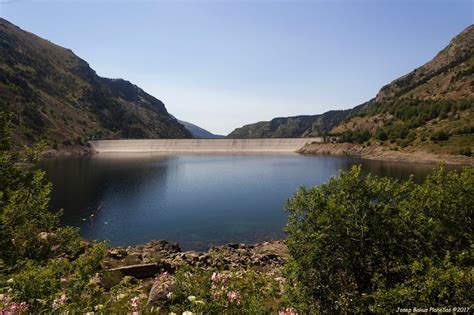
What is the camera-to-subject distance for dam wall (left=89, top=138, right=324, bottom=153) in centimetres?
18088

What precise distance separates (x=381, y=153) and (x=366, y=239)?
133 metres

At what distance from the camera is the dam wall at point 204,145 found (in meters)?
181

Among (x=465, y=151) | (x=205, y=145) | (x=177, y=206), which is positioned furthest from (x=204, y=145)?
(x=177, y=206)

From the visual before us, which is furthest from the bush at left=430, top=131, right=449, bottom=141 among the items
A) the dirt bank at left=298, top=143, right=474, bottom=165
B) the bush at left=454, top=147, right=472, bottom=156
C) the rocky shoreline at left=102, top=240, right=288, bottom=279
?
the rocky shoreline at left=102, top=240, right=288, bottom=279

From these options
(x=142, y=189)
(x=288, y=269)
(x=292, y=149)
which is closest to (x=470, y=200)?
(x=288, y=269)

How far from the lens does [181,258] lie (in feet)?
88.8

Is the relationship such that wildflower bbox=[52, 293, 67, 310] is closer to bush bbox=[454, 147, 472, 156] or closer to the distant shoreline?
the distant shoreline

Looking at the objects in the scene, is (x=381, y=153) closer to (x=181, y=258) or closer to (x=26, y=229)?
(x=181, y=258)

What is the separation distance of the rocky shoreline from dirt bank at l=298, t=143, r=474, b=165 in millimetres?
83706

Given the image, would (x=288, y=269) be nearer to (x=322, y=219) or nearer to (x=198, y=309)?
(x=322, y=219)

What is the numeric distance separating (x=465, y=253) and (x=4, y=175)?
59.4 ft

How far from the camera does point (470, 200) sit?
13.0 m

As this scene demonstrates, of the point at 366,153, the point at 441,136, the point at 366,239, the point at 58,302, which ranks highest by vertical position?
the point at 441,136

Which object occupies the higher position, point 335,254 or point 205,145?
point 205,145
